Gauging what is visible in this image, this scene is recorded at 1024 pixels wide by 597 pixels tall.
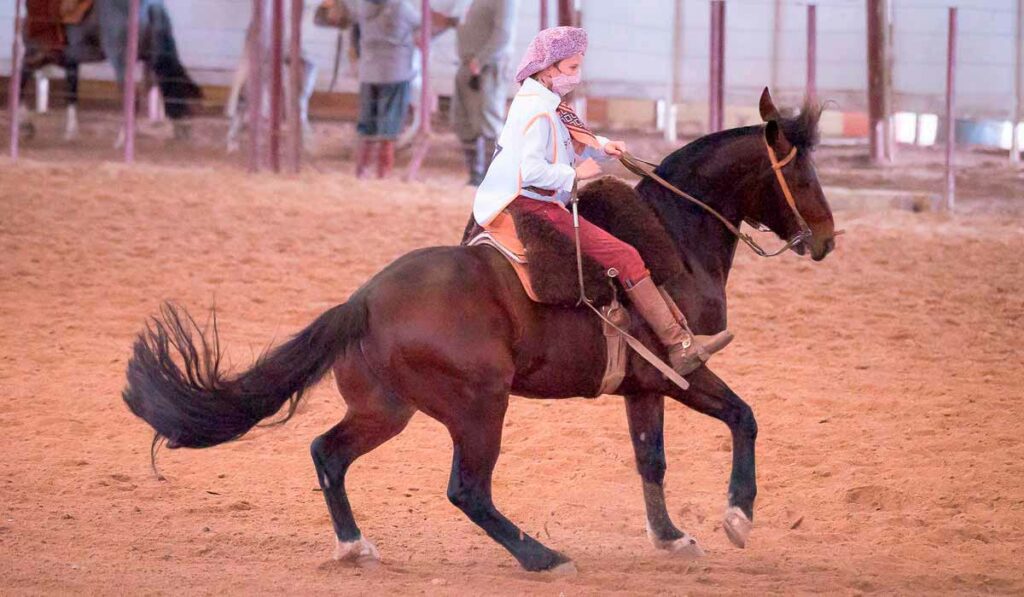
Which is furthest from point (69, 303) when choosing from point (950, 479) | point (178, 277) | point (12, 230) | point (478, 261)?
point (950, 479)

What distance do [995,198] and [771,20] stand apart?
3542 millimetres

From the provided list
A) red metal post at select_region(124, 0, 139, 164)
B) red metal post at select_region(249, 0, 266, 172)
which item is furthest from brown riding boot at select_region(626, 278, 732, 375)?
red metal post at select_region(124, 0, 139, 164)

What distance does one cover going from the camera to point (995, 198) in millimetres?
14375

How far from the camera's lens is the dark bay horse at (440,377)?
4.92 metres

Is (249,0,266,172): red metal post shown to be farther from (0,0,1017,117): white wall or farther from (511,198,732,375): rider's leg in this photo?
(511,198,732,375): rider's leg

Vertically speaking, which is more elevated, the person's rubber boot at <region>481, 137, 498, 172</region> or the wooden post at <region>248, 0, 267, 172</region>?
the wooden post at <region>248, 0, 267, 172</region>

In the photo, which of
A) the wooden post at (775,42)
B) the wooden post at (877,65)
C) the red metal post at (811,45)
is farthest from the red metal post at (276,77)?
the wooden post at (877,65)

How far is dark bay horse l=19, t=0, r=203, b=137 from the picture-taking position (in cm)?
1600

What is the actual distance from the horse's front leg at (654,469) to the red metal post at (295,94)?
10.3 meters

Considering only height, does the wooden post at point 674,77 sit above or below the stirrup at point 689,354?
above

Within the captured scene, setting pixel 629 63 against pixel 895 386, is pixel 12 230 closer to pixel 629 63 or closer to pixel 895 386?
pixel 895 386

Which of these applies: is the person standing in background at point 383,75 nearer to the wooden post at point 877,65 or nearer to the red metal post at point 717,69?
the red metal post at point 717,69

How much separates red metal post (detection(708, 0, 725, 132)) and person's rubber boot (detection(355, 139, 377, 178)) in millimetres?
3669

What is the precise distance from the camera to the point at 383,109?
1527 centimetres
